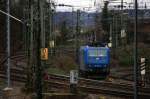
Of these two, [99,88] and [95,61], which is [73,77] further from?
[95,61]

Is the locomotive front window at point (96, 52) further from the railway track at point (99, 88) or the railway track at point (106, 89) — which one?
the railway track at point (106, 89)

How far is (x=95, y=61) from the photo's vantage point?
39250mm

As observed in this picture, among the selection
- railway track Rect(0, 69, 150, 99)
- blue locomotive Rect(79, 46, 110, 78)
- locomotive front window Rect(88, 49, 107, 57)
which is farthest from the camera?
locomotive front window Rect(88, 49, 107, 57)

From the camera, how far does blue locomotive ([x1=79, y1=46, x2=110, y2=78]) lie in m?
38.9

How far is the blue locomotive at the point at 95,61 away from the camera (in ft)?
128

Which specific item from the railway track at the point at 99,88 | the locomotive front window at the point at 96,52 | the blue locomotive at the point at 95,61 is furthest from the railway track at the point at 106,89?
the locomotive front window at the point at 96,52

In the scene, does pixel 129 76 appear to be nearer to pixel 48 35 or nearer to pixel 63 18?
pixel 48 35

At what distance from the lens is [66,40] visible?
299ft

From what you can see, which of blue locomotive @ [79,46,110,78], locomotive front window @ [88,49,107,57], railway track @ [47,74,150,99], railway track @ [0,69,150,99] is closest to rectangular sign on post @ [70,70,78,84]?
railway track @ [0,69,150,99]

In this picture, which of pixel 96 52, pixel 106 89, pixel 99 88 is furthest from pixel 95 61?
pixel 106 89

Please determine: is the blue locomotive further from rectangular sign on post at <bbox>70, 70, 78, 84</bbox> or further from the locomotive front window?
rectangular sign on post at <bbox>70, 70, 78, 84</bbox>

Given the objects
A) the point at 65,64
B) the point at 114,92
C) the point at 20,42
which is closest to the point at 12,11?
the point at 20,42

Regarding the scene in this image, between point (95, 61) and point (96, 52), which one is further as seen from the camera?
point (96, 52)

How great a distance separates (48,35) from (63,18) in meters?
23.7
